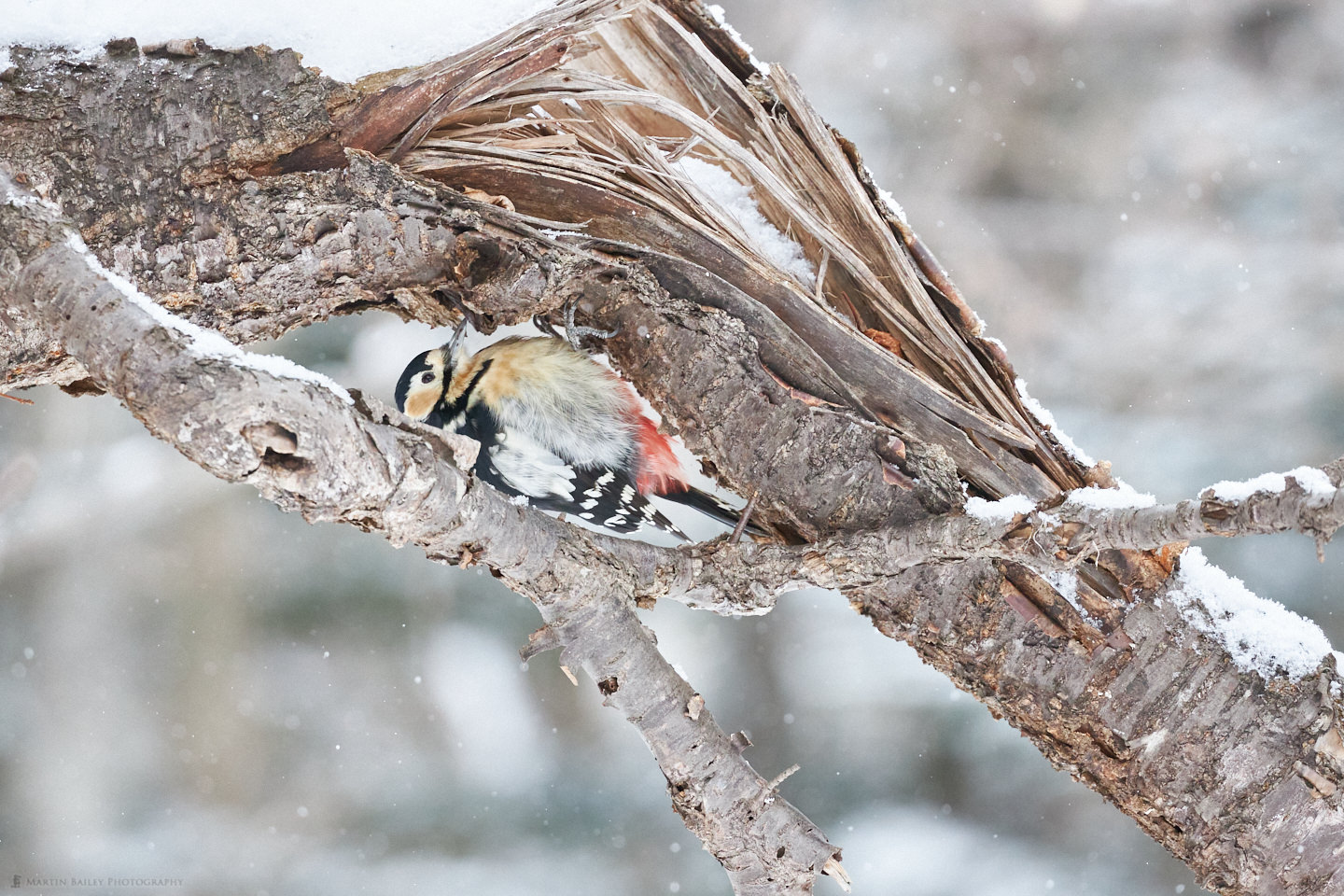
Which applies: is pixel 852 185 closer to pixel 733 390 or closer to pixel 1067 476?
pixel 733 390

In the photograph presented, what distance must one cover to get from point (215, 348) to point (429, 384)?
3.94ft

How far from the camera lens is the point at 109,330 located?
899mm

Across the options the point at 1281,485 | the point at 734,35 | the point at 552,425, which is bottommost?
the point at 1281,485

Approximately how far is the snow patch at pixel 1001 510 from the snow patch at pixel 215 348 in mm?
808

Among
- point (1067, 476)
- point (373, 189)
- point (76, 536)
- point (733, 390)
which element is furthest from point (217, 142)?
point (76, 536)

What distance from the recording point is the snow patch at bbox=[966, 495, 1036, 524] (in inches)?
45.2

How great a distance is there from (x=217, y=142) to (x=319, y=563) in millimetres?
2305

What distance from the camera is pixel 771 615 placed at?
341 cm

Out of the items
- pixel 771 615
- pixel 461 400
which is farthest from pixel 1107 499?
pixel 771 615

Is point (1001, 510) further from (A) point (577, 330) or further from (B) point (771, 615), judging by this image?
(B) point (771, 615)

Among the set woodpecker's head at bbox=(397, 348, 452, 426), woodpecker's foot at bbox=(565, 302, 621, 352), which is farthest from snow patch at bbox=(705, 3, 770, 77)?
woodpecker's head at bbox=(397, 348, 452, 426)

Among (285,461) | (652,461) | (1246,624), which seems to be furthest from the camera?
(652,461)

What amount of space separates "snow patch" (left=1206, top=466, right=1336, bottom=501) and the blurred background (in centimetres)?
234

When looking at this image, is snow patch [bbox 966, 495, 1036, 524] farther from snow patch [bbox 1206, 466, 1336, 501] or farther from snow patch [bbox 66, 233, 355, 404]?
snow patch [bbox 66, 233, 355, 404]
